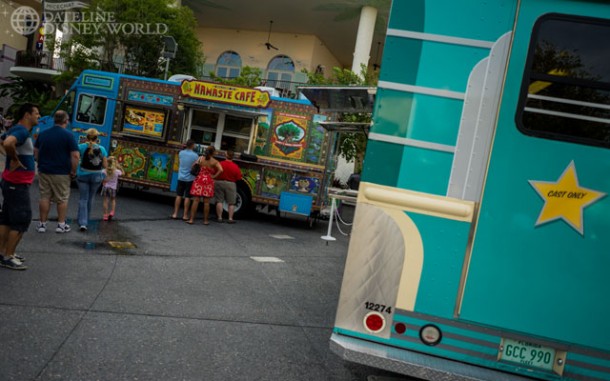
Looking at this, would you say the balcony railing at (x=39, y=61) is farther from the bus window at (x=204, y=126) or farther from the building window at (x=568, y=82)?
the building window at (x=568, y=82)

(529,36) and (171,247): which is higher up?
(529,36)

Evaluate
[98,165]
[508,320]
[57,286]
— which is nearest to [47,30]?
[98,165]

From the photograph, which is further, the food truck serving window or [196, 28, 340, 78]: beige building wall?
[196, 28, 340, 78]: beige building wall

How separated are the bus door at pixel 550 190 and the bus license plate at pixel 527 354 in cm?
9

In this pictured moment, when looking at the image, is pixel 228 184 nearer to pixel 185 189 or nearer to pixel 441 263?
pixel 185 189

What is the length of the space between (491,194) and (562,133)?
57 cm

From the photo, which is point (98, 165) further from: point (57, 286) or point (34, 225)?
point (57, 286)

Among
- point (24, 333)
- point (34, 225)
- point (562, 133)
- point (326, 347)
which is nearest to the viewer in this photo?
point (562, 133)

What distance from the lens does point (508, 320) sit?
3141 mm

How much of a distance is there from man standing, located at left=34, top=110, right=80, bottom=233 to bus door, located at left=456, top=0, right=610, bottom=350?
6.18 metres

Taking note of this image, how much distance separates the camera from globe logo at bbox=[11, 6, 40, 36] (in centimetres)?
3038

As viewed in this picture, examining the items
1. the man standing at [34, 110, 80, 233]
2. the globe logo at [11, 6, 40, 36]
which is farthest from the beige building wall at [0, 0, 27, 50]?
the man standing at [34, 110, 80, 233]

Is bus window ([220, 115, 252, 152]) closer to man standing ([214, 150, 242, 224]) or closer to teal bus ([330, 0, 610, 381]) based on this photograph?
man standing ([214, 150, 242, 224])

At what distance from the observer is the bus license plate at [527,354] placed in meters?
3.11
